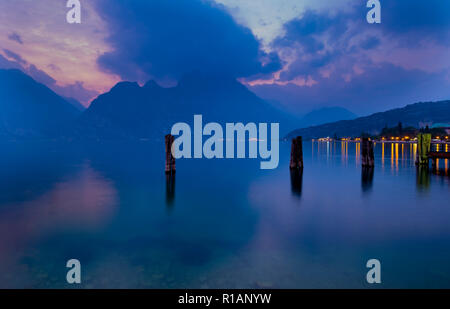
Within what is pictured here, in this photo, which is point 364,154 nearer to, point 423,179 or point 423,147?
point 423,147

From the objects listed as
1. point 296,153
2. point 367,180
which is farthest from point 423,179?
point 296,153

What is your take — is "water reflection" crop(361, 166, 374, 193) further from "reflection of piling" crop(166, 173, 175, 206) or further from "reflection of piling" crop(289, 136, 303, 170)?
"reflection of piling" crop(166, 173, 175, 206)

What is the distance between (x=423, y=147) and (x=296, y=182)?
20184mm

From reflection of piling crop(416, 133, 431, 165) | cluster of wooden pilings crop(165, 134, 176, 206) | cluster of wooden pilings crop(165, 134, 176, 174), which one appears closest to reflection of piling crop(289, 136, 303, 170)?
cluster of wooden pilings crop(165, 134, 176, 174)

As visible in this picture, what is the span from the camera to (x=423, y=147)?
3412 cm

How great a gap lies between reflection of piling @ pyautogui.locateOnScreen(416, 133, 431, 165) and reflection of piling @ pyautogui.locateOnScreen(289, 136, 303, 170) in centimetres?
1472

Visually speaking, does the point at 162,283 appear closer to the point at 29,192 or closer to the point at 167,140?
the point at 167,140

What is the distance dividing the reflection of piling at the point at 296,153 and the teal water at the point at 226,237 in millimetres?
8196

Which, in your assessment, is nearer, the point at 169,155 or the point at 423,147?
the point at 169,155

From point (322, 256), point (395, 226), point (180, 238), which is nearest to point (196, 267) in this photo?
point (180, 238)

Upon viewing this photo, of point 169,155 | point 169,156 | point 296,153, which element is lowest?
point 169,156

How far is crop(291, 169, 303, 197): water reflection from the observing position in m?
22.9

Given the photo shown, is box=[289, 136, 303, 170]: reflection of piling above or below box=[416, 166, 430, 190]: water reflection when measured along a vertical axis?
above
